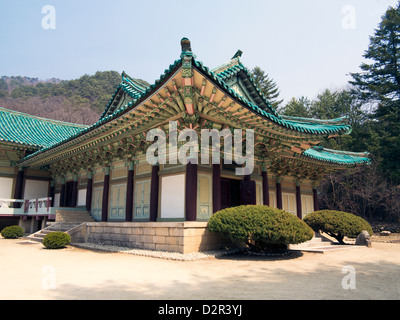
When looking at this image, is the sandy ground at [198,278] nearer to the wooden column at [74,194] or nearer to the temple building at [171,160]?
the temple building at [171,160]

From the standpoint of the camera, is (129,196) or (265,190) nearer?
(129,196)

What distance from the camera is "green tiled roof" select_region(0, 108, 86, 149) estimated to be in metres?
18.8

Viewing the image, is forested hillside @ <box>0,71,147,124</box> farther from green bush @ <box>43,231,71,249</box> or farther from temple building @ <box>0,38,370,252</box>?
green bush @ <box>43,231,71,249</box>

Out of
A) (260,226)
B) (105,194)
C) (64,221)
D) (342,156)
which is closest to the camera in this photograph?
(260,226)

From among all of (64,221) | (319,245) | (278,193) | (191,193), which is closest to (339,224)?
(319,245)

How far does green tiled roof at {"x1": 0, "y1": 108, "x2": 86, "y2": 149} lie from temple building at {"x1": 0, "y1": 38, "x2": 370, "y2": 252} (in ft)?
0.54

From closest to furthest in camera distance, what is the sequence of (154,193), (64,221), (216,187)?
(216,187) → (154,193) → (64,221)

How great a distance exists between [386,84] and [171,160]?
28.4 meters

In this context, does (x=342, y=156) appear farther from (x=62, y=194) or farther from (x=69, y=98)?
(x=69, y=98)

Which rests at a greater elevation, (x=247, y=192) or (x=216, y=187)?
(x=216, y=187)

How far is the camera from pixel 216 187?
11.1m

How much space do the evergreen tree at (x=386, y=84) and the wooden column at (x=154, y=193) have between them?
24.2 m
